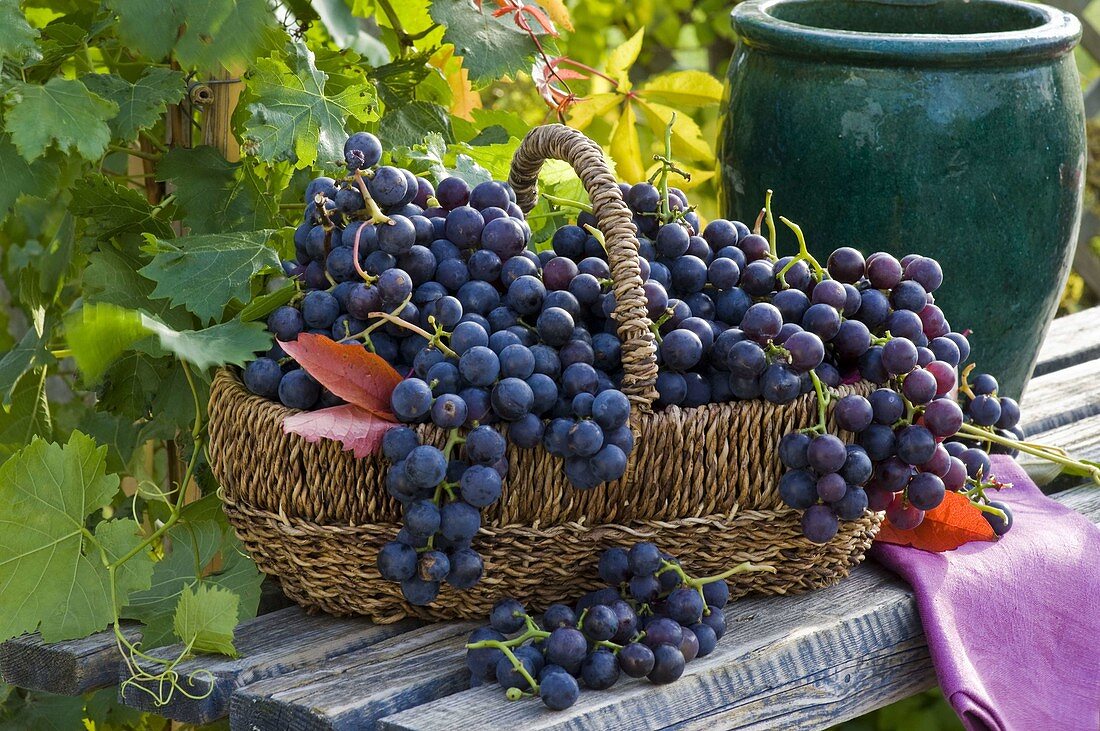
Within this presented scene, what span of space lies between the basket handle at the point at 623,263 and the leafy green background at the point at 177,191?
0.19m

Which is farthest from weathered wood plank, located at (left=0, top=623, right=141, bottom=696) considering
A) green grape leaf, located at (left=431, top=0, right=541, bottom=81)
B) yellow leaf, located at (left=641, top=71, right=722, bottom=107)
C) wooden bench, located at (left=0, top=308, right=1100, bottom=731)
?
yellow leaf, located at (left=641, top=71, right=722, bottom=107)

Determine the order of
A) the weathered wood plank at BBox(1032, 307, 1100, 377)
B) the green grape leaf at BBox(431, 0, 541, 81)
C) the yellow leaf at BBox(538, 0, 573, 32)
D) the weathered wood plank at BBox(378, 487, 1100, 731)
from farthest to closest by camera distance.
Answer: the weathered wood plank at BBox(1032, 307, 1100, 377) → the yellow leaf at BBox(538, 0, 573, 32) → the green grape leaf at BBox(431, 0, 541, 81) → the weathered wood plank at BBox(378, 487, 1100, 731)

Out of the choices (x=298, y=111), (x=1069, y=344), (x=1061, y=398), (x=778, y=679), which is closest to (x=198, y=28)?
(x=298, y=111)

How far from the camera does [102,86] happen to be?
106 centimetres

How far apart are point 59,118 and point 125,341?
0.25 m

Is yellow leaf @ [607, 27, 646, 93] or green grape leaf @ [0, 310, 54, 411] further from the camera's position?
yellow leaf @ [607, 27, 646, 93]

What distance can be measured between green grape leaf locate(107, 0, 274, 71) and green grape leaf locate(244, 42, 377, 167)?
49 millimetres

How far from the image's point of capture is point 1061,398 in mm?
1481

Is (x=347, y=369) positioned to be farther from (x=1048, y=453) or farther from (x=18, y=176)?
(x=1048, y=453)

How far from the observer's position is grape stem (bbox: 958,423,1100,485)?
109 cm

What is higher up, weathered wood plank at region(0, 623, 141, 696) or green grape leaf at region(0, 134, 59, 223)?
green grape leaf at region(0, 134, 59, 223)

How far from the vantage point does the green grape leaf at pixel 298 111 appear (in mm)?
1005

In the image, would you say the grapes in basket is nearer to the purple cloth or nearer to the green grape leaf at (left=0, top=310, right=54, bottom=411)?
the purple cloth

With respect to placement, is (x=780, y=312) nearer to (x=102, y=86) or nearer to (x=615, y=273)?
(x=615, y=273)
